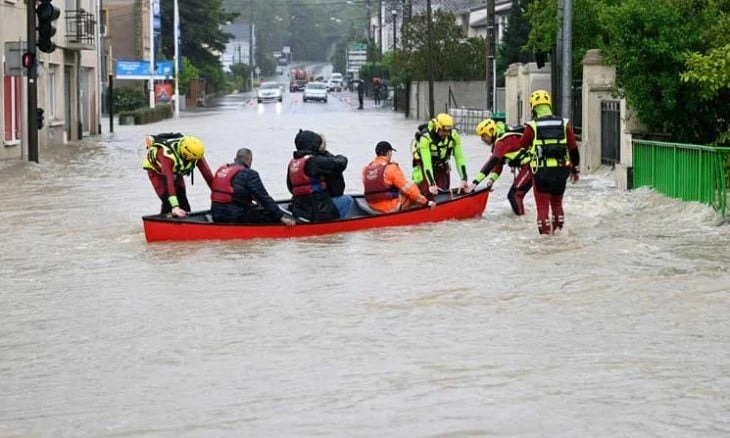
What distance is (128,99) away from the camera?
7975 cm

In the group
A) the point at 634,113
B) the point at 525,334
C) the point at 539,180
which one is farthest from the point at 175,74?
the point at 525,334

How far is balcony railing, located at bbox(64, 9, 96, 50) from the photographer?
46281 millimetres

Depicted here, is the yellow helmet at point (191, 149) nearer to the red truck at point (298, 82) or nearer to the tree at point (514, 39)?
the tree at point (514, 39)

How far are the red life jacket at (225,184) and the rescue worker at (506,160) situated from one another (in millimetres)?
3115

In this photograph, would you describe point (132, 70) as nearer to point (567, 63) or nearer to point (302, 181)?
point (567, 63)

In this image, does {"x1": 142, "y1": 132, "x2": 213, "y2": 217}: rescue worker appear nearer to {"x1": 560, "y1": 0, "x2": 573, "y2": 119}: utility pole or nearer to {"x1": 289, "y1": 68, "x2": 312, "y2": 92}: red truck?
{"x1": 560, "y1": 0, "x2": 573, "y2": 119}: utility pole

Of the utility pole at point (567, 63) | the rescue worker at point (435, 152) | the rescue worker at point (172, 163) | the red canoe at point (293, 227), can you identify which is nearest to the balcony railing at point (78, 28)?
the utility pole at point (567, 63)

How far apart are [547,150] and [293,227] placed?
2993 mm

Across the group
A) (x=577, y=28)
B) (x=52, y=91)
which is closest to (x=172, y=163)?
(x=577, y=28)

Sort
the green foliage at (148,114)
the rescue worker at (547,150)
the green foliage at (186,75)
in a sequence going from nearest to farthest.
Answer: the rescue worker at (547,150) < the green foliage at (148,114) < the green foliage at (186,75)

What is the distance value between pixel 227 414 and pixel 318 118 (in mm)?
58473

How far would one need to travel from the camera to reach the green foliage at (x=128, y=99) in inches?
3113

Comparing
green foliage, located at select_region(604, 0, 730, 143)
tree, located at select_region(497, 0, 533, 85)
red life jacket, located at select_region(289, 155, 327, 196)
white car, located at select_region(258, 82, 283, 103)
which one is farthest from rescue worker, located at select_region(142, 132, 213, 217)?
white car, located at select_region(258, 82, 283, 103)

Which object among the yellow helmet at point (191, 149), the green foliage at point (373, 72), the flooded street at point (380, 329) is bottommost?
the flooded street at point (380, 329)
